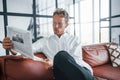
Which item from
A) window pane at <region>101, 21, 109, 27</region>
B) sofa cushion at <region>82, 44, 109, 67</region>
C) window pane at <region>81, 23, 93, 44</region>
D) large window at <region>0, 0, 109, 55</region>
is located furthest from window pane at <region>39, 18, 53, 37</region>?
window pane at <region>81, 23, 93, 44</region>

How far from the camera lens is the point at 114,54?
2.05 meters

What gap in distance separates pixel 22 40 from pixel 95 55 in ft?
4.26

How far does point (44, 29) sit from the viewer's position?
256 cm

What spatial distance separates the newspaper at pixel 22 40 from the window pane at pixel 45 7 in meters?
1.30

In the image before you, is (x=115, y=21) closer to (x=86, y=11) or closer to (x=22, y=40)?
(x=86, y=11)

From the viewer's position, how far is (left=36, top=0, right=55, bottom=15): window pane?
2355 millimetres

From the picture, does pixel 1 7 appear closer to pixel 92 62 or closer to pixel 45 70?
pixel 45 70

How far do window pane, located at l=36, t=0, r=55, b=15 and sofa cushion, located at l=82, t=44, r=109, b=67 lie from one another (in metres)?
0.88

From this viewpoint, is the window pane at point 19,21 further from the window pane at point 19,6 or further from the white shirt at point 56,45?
the white shirt at point 56,45

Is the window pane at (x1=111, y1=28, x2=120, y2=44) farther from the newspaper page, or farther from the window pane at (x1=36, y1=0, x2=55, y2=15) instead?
the newspaper page

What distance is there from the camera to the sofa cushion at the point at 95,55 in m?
1.99

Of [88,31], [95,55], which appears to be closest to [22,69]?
[95,55]

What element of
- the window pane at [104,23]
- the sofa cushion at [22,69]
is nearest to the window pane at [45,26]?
the sofa cushion at [22,69]

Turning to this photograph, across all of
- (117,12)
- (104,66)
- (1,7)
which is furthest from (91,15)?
(1,7)
